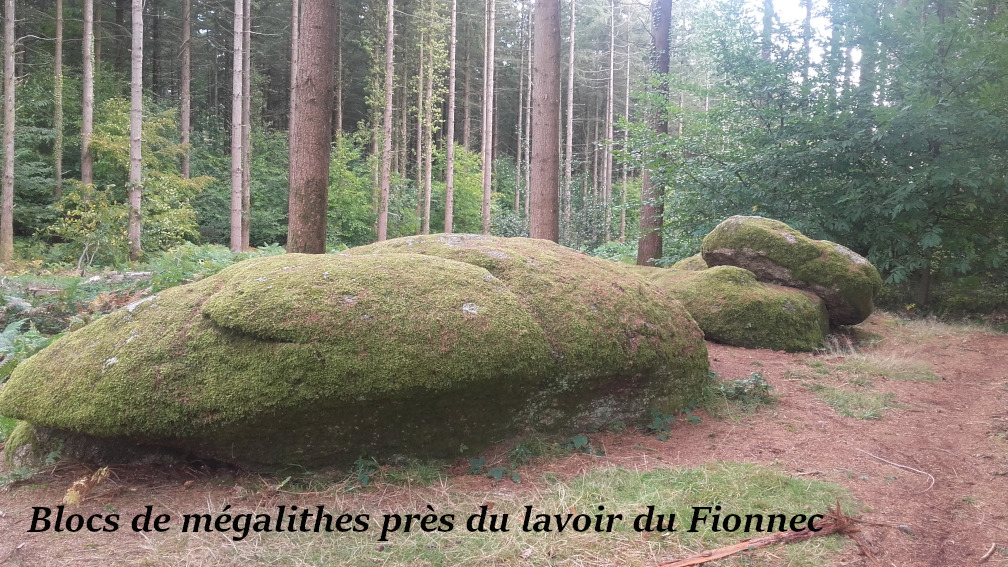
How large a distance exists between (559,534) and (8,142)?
62.7ft

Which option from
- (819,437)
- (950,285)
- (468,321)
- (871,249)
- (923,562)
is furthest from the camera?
(950,285)

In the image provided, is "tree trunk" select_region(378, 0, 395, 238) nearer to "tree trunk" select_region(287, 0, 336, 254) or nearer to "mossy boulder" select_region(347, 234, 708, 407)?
"tree trunk" select_region(287, 0, 336, 254)

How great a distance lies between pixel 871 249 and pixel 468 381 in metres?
9.91

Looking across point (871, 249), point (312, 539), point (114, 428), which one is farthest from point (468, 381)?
point (871, 249)

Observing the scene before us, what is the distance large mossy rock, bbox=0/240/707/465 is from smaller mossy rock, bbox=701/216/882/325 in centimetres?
590

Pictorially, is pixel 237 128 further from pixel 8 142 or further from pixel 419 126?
pixel 419 126

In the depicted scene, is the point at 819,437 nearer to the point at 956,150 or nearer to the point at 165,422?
the point at 165,422

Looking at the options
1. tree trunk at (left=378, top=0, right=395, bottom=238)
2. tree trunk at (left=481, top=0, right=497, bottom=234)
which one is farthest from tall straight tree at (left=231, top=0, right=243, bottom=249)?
tree trunk at (left=481, top=0, right=497, bottom=234)

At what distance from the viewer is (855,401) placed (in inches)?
A: 210

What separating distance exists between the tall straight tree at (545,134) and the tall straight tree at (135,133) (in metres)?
11.3

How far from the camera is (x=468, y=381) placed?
3.55 meters

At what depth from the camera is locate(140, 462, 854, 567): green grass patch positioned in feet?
8.55

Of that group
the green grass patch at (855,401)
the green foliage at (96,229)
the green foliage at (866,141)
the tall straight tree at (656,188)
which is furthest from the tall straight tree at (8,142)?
the green grass patch at (855,401)

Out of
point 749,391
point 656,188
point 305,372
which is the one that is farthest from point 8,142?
point 749,391
